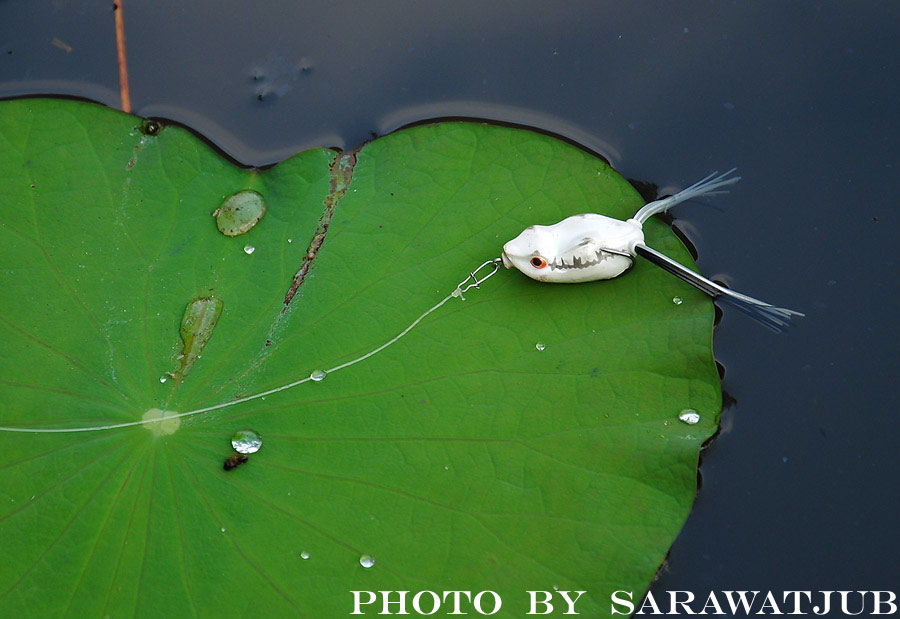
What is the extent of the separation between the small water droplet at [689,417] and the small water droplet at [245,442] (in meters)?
1.25

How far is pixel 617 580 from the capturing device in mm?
1964

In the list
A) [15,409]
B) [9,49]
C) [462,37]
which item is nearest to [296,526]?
[15,409]

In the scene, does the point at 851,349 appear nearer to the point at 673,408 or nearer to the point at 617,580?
the point at 673,408

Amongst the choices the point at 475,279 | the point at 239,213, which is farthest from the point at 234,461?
the point at 475,279

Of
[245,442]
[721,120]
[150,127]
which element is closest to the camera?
[245,442]

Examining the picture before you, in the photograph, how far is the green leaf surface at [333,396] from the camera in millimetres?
1947

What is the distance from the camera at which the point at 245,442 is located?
1947 mm

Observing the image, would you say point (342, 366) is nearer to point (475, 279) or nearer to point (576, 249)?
point (475, 279)

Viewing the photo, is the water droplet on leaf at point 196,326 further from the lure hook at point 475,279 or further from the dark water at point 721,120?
the lure hook at point 475,279

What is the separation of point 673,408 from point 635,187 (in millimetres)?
754

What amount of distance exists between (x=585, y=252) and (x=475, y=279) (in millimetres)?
338

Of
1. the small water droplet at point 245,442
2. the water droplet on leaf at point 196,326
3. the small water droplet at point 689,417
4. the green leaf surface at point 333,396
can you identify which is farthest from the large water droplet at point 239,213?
the small water droplet at point 689,417

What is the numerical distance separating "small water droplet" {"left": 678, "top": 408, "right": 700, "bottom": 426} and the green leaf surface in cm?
2

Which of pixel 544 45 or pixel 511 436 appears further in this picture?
pixel 544 45
